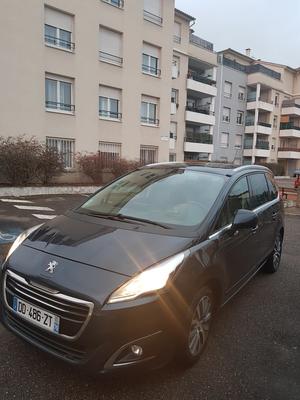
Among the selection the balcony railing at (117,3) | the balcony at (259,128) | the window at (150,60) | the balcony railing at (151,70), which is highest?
the balcony railing at (117,3)

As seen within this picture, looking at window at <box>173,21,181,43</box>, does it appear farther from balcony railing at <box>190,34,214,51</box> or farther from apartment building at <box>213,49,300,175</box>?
apartment building at <box>213,49,300,175</box>

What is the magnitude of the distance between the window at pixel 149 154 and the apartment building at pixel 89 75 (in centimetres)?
7

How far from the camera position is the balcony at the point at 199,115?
2927cm

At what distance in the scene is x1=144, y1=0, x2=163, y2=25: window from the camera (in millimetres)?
19219

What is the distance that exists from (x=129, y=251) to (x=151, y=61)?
19.9 meters

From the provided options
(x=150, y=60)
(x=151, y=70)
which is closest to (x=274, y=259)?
(x=151, y=70)

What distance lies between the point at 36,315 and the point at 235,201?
2258 millimetres

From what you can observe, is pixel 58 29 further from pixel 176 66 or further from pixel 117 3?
pixel 176 66

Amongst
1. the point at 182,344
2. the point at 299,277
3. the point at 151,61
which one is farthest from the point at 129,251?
the point at 151,61

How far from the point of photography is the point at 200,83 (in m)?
29.7

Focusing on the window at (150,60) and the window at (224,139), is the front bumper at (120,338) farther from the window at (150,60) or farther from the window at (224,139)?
the window at (224,139)

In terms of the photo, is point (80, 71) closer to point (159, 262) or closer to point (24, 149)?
point (24, 149)

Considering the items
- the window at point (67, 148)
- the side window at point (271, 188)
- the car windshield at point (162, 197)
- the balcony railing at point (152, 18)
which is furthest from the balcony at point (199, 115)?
the car windshield at point (162, 197)

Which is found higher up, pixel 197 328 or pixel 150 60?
pixel 150 60
